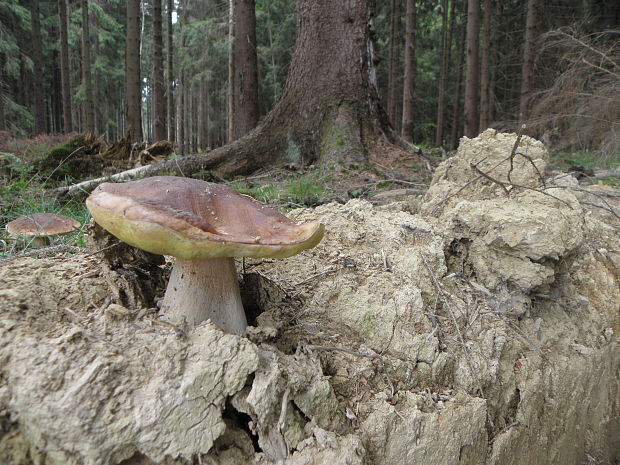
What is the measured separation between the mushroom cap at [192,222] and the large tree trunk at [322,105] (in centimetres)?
411

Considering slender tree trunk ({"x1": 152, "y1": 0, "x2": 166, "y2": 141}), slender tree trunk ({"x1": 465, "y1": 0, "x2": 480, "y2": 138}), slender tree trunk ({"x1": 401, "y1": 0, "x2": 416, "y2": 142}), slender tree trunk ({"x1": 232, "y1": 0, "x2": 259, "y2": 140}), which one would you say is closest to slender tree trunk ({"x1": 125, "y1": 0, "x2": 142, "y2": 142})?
slender tree trunk ({"x1": 152, "y1": 0, "x2": 166, "y2": 141})

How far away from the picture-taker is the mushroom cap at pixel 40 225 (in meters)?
2.93

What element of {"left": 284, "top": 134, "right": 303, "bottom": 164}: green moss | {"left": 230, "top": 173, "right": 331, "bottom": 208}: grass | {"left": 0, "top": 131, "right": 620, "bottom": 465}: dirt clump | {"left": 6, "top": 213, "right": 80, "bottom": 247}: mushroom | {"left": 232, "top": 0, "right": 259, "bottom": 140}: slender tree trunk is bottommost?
{"left": 0, "top": 131, "right": 620, "bottom": 465}: dirt clump

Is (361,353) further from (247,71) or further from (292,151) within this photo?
(247,71)

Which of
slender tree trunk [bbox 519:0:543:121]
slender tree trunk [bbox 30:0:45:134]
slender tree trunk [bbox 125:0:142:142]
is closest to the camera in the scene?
slender tree trunk [bbox 519:0:543:121]

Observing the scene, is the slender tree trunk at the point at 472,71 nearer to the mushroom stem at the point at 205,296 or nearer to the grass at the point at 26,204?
the grass at the point at 26,204

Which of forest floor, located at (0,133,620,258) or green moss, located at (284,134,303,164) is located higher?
green moss, located at (284,134,303,164)

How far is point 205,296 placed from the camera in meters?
1.45

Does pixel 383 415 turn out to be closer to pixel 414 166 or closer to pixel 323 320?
pixel 323 320

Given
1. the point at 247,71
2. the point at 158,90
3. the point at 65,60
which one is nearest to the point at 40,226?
the point at 247,71

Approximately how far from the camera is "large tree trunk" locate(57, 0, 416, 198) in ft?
18.3

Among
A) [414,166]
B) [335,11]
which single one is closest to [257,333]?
[414,166]

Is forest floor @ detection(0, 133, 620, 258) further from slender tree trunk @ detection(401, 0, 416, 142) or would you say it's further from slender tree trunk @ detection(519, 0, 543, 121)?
slender tree trunk @ detection(401, 0, 416, 142)

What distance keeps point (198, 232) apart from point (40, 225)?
2.58m
